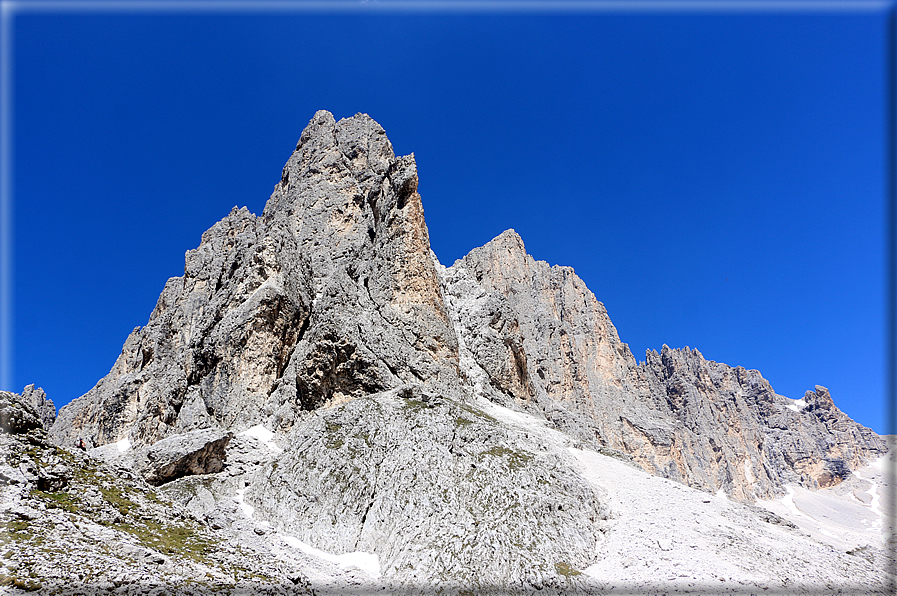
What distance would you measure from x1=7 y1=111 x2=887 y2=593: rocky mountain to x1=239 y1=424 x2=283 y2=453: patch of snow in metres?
0.22

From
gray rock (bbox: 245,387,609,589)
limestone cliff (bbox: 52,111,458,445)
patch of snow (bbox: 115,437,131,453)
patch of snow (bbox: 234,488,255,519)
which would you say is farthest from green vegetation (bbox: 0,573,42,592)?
patch of snow (bbox: 115,437,131,453)

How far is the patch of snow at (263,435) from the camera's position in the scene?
1692 inches

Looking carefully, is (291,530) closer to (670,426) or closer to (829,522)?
(670,426)

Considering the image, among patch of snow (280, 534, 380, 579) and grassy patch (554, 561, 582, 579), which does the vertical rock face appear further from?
grassy patch (554, 561, 582, 579)

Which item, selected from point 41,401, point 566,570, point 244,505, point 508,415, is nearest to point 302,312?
point 244,505

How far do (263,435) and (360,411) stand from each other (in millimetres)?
10706

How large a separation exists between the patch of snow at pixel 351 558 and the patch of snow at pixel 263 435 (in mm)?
12741

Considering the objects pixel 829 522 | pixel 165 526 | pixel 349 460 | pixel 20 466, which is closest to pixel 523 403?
pixel 349 460

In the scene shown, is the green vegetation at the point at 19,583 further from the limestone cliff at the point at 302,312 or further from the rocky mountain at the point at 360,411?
the limestone cliff at the point at 302,312

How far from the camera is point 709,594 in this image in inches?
902

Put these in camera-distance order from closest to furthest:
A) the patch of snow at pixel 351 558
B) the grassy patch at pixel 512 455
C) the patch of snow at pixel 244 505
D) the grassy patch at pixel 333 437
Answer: the patch of snow at pixel 351 558
the patch of snow at pixel 244 505
the grassy patch at pixel 512 455
the grassy patch at pixel 333 437

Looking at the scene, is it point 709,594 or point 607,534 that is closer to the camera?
point 709,594

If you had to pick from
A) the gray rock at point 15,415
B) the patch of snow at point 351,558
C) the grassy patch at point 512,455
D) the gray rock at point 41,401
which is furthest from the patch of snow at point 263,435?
the gray rock at point 41,401

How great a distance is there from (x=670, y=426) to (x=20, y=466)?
117401 mm
